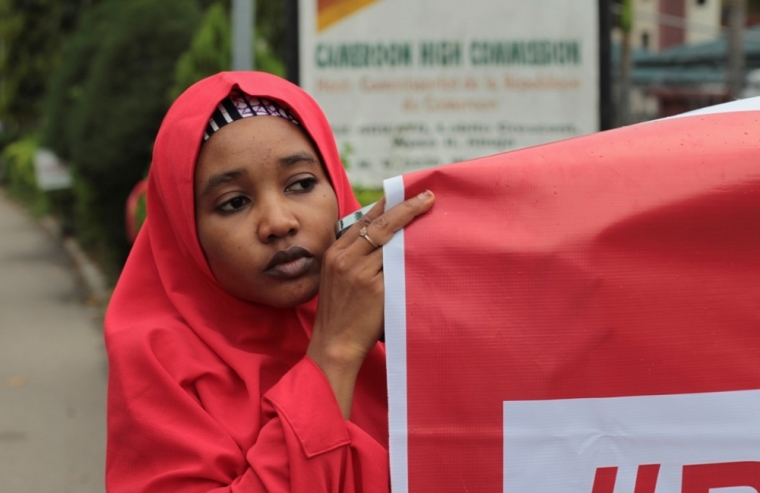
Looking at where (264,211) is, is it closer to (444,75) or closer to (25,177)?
(444,75)

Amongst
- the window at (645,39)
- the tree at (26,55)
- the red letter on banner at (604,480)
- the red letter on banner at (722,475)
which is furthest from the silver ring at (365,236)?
the window at (645,39)

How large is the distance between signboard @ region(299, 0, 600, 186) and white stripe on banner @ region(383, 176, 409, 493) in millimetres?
3400

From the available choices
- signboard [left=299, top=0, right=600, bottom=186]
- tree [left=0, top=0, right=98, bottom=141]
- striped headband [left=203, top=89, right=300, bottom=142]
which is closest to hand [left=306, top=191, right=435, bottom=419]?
striped headband [left=203, top=89, right=300, bottom=142]

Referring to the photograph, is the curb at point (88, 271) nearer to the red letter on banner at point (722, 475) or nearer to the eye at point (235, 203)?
the eye at point (235, 203)

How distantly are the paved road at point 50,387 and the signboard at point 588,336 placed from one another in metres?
3.90

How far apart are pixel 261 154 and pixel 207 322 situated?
12.5 inches

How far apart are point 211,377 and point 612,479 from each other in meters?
0.66

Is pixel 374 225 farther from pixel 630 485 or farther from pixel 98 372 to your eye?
pixel 98 372

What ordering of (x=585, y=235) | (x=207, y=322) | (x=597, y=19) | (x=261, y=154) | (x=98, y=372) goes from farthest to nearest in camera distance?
(x=98, y=372), (x=597, y=19), (x=207, y=322), (x=261, y=154), (x=585, y=235)

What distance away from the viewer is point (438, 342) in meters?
1.56

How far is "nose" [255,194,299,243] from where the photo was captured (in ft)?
5.27

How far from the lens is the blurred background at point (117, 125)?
5008 mm

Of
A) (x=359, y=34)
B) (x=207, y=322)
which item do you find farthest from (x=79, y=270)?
(x=207, y=322)

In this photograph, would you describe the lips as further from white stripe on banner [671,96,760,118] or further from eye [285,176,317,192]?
white stripe on banner [671,96,760,118]
